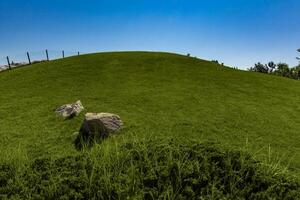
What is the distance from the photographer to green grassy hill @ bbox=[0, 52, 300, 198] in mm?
11820

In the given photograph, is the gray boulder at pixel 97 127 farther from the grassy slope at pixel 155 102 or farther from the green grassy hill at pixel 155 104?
the grassy slope at pixel 155 102

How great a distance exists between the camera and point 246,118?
14.5 metres

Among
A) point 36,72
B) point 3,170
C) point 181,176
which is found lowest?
point 36,72

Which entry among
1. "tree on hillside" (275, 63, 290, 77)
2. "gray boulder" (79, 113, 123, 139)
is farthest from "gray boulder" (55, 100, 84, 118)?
"tree on hillside" (275, 63, 290, 77)

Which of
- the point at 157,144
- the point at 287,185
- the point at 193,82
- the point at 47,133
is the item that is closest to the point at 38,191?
the point at 157,144

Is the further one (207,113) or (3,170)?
(207,113)

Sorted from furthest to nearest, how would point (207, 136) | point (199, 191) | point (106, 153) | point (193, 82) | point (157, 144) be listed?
1. point (193, 82)
2. point (207, 136)
3. point (157, 144)
4. point (106, 153)
5. point (199, 191)

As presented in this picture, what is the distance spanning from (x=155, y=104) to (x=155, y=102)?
0.36m

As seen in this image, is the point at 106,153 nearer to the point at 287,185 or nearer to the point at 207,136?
the point at 287,185

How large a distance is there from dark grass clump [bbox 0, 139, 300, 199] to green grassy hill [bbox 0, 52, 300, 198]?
0.64 m

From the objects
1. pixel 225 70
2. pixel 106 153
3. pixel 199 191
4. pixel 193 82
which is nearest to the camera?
pixel 199 191

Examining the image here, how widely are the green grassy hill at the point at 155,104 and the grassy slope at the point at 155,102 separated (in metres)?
0.04

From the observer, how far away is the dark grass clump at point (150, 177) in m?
6.10

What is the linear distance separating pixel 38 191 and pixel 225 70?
69.0ft
